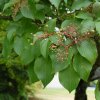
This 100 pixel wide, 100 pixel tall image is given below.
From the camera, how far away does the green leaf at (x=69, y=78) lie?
1.25 meters

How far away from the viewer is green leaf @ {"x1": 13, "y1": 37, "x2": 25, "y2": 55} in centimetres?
141

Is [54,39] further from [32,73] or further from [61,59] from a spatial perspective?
[32,73]

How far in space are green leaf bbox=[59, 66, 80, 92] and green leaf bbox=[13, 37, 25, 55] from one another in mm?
221

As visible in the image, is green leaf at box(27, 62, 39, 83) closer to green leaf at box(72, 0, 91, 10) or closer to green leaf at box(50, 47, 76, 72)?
green leaf at box(50, 47, 76, 72)

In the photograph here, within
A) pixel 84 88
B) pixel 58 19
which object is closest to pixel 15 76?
pixel 84 88

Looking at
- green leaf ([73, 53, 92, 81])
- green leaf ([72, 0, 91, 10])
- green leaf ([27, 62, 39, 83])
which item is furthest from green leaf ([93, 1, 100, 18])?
green leaf ([27, 62, 39, 83])

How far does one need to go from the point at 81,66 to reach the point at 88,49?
0.06 meters

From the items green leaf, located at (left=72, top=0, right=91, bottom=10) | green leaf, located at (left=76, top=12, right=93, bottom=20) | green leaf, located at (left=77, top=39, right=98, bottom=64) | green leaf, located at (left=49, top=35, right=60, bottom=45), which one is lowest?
green leaf, located at (left=77, top=39, right=98, bottom=64)

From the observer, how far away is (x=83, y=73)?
1245mm

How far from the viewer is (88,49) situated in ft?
4.00

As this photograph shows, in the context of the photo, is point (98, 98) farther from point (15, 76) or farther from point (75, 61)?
point (15, 76)

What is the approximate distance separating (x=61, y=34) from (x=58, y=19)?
266 mm

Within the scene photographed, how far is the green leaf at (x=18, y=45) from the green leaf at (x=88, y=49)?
0.28 meters

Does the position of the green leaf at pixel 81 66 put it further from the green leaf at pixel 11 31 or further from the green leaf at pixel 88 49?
the green leaf at pixel 11 31
